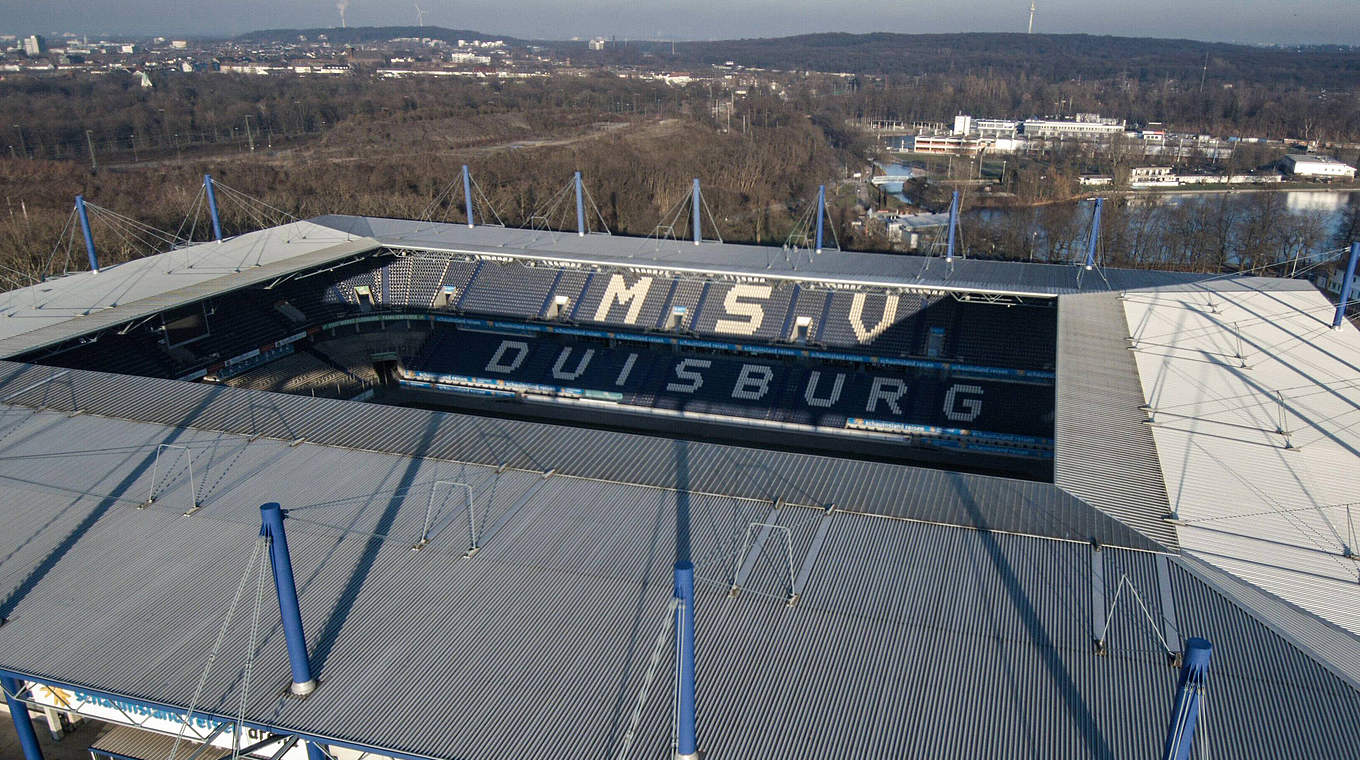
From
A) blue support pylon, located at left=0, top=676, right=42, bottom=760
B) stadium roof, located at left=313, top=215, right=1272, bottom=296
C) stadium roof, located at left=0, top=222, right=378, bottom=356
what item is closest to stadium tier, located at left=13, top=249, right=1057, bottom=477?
stadium roof, located at left=313, top=215, right=1272, bottom=296

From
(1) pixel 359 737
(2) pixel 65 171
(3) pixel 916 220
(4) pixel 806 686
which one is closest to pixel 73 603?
(1) pixel 359 737

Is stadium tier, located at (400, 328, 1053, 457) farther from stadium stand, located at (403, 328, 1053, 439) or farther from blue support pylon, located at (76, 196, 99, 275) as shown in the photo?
blue support pylon, located at (76, 196, 99, 275)

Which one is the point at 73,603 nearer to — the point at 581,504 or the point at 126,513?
the point at 126,513

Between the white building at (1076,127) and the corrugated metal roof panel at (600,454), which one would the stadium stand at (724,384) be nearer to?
the corrugated metal roof panel at (600,454)

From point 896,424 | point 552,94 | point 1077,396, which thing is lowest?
point 896,424

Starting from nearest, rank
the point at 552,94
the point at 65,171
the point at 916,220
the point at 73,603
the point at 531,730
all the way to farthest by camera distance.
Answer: the point at 531,730 < the point at 73,603 < the point at 65,171 < the point at 916,220 < the point at 552,94

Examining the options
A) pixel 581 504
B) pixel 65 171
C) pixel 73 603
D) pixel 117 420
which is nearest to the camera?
pixel 73 603
